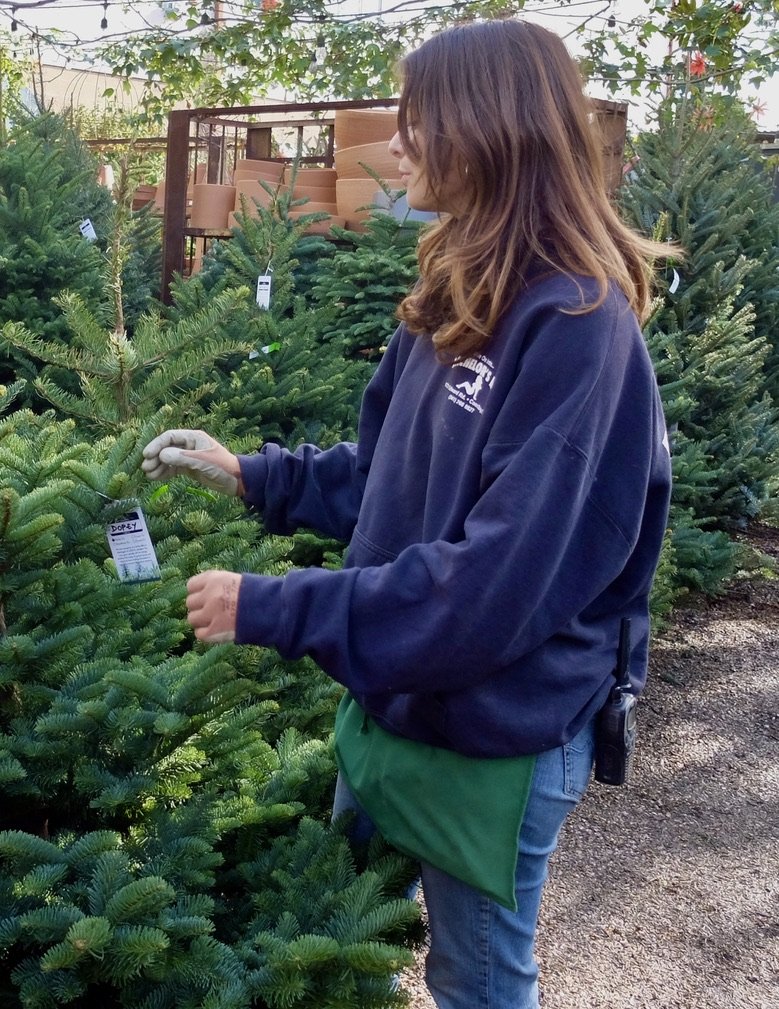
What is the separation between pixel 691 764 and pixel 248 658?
8.59 ft

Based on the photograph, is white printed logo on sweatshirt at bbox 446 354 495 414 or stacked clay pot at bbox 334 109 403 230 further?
stacked clay pot at bbox 334 109 403 230

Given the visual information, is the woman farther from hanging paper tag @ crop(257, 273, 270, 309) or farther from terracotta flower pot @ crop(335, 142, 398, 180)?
terracotta flower pot @ crop(335, 142, 398, 180)

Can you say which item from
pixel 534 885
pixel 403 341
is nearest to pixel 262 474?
pixel 403 341

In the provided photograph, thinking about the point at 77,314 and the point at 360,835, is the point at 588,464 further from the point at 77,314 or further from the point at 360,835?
the point at 77,314

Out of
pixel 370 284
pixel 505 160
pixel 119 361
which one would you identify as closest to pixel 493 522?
pixel 505 160

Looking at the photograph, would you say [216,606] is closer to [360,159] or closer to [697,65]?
[360,159]

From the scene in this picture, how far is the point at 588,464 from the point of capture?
1249mm

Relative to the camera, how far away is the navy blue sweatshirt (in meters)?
1.23

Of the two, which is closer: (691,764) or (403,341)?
(403,341)

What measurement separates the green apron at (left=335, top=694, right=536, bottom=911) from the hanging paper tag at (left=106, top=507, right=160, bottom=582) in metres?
0.52

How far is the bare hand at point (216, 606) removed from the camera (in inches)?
50.9

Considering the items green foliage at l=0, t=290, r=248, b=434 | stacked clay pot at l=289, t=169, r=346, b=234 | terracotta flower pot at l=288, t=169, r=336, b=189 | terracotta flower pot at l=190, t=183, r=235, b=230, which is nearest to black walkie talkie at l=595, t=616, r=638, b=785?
green foliage at l=0, t=290, r=248, b=434

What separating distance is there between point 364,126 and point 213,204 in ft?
4.55

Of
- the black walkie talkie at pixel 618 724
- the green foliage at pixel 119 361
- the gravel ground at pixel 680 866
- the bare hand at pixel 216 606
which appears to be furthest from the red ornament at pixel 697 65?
the bare hand at pixel 216 606
